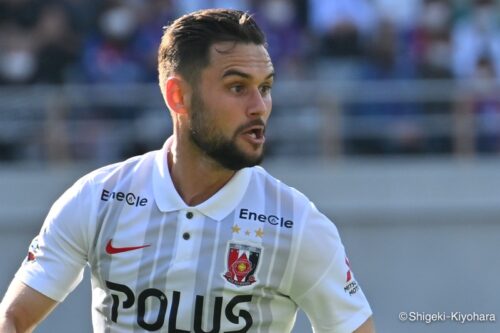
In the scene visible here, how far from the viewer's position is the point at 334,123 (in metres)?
10.6

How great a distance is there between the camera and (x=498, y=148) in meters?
10.8

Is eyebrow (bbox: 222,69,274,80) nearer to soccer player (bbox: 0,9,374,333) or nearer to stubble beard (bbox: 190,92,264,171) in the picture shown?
soccer player (bbox: 0,9,374,333)

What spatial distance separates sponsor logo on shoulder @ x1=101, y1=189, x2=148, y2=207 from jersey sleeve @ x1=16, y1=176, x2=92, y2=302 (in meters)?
0.05

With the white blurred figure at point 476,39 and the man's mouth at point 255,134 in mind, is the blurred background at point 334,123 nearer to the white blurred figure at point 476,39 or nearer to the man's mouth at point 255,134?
the white blurred figure at point 476,39

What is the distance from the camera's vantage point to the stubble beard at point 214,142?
3668 mm

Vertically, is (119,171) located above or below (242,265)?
above

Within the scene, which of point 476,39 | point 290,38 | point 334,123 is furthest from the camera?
point 476,39

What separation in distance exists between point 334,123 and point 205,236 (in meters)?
6.92

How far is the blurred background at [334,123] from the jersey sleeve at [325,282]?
21.9 feet

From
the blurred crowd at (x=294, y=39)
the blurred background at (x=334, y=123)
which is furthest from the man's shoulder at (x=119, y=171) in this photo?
the blurred crowd at (x=294, y=39)

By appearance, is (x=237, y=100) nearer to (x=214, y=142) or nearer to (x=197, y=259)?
(x=214, y=142)

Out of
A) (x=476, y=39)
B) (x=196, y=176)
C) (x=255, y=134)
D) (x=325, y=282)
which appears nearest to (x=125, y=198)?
(x=196, y=176)

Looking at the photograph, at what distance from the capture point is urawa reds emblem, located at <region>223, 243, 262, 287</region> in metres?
3.70

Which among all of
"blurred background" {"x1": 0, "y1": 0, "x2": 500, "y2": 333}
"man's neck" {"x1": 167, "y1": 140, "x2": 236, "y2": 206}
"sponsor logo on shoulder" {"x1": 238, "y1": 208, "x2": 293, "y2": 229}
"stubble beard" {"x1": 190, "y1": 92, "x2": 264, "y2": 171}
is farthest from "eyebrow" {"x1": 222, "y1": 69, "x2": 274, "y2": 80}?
"blurred background" {"x1": 0, "y1": 0, "x2": 500, "y2": 333}
